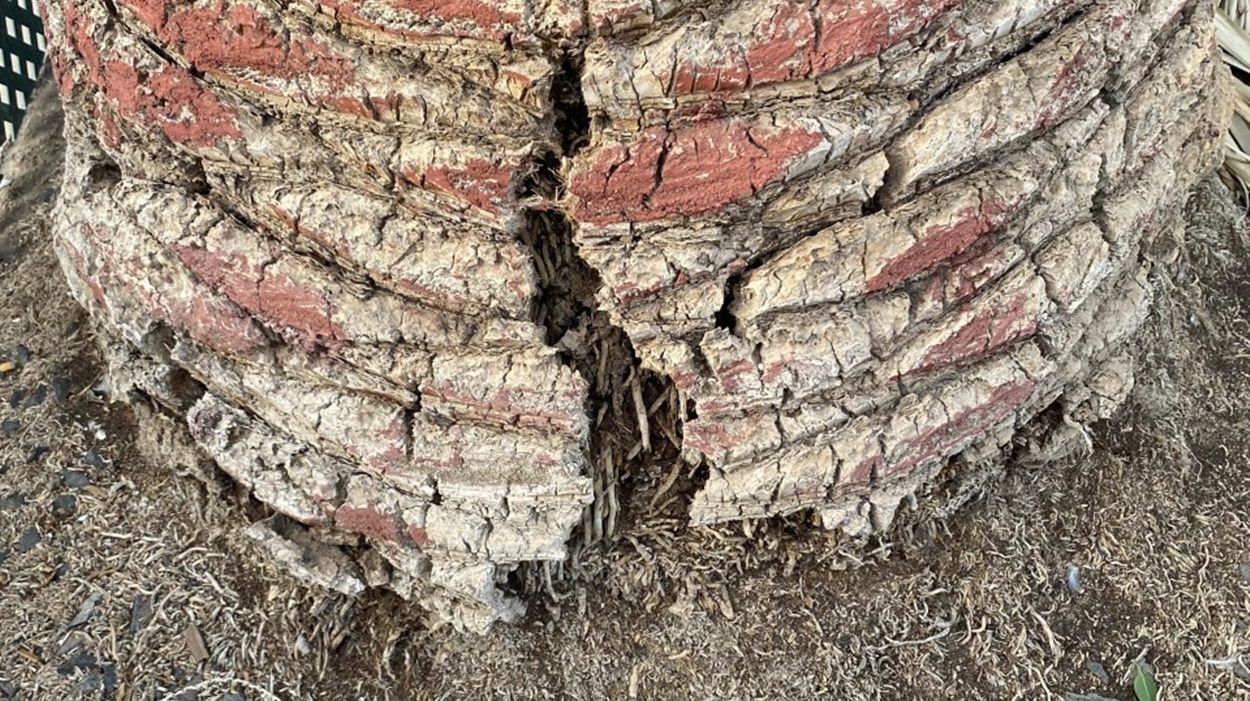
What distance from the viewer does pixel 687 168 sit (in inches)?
57.7

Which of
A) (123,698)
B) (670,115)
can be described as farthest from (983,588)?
(123,698)

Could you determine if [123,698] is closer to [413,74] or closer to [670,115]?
[413,74]

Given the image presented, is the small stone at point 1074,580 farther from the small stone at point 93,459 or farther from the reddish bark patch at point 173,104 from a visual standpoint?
the small stone at point 93,459

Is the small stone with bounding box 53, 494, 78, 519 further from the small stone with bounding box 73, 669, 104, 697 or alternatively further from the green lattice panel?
the green lattice panel

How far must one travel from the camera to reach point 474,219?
5.13 feet

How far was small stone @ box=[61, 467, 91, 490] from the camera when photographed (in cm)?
206

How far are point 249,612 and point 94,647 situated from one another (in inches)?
11.6

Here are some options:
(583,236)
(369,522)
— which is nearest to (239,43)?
(583,236)

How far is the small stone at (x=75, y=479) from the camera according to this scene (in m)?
2.06

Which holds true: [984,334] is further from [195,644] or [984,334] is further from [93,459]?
[93,459]

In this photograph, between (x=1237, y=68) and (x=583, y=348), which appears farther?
(x=1237, y=68)

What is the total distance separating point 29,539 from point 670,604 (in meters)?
1.31

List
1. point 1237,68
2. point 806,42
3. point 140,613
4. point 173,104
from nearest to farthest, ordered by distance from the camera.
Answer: point 806,42 → point 173,104 → point 140,613 → point 1237,68

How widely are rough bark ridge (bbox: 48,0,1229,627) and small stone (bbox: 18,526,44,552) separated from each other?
0.43 meters
